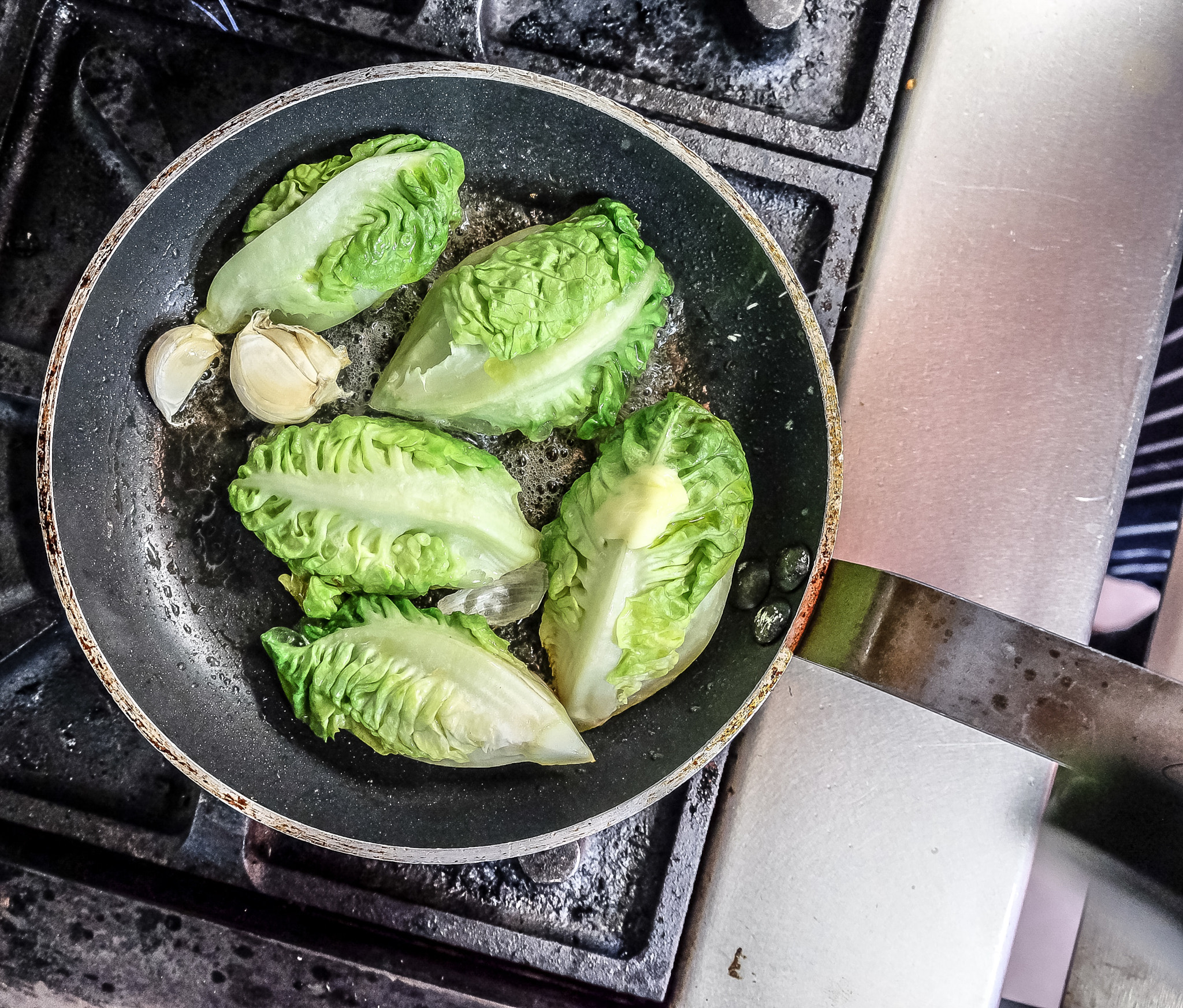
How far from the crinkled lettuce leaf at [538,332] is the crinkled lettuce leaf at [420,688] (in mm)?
483

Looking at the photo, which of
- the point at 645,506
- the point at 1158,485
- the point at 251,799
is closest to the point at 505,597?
the point at 645,506

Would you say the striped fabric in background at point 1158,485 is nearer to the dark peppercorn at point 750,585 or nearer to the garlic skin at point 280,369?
the dark peppercorn at point 750,585

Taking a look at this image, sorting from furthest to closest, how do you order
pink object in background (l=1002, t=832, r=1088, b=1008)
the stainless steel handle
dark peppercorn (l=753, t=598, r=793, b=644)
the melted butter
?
pink object in background (l=1002, t=832, r=1088, b=1008), dark peppercorn (l=753, t=598, r=793, b=644), the melted butter, the stainless steel handle

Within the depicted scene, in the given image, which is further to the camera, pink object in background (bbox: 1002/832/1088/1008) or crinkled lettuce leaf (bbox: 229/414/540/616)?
pink object in background (bbox: 1002/832/1088/1008)

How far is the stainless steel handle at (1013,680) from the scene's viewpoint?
4.70 feet

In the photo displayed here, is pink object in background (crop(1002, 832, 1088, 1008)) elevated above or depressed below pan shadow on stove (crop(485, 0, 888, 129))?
below

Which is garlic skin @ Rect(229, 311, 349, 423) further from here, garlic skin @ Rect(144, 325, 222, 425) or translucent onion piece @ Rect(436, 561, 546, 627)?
translucent onion piece @ Rect(436, 561, 546, 627)

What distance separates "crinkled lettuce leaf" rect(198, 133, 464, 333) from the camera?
71.4 inches

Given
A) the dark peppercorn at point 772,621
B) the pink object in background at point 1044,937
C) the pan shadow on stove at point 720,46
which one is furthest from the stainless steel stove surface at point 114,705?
the pink object in background at point 1044,937

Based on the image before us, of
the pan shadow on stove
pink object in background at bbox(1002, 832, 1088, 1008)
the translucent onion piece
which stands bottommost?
pink object in background at bbox(1002, 832, 1088, 1008)

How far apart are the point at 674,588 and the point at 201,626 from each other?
1.16 meters

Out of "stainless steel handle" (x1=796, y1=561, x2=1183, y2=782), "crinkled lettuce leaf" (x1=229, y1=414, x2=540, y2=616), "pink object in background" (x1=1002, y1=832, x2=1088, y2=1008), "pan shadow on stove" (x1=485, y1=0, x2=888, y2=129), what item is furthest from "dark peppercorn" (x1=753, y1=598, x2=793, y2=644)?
"pan shadow on stove" (x1=485, y1=0, x2=888, y2=129)

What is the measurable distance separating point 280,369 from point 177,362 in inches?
9.7

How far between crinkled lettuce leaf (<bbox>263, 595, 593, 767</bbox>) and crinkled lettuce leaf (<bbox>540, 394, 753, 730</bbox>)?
5.6 inches
